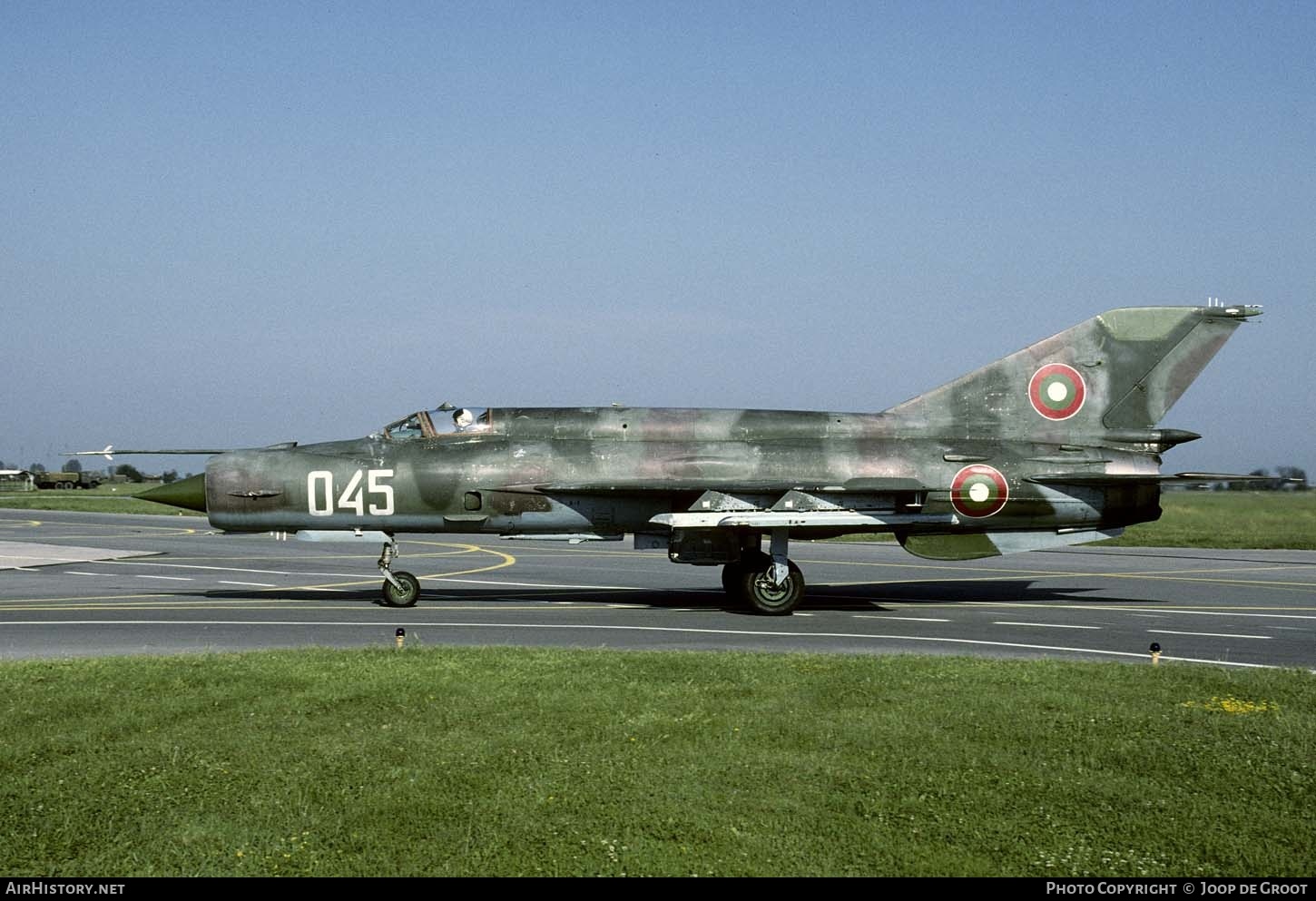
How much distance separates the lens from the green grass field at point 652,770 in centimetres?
618

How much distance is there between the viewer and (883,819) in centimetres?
670

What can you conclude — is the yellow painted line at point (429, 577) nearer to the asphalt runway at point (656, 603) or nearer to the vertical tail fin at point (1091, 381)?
the asphalt runway at point (656, 603)

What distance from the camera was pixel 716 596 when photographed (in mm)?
20781

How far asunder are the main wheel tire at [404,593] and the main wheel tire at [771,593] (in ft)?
18.3

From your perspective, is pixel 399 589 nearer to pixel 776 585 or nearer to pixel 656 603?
pixel 656 603

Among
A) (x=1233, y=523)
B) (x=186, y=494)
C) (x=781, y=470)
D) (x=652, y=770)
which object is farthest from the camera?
(x=1233, y=523)

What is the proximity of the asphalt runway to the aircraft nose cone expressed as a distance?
5.82ft

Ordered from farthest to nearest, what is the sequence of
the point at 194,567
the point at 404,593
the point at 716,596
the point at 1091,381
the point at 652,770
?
the point at 194,567
the point at 716,596
the point at 1091,381
the point at 404,593
the point at 652,770

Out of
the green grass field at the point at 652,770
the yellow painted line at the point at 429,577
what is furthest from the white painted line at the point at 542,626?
the yellow painted line at the point at 429,577

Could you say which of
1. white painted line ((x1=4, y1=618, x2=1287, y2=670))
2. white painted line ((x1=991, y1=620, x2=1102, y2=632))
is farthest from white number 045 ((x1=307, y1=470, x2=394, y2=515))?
white painted line ((x1=991, y1=620, x2=1102, y2=632))

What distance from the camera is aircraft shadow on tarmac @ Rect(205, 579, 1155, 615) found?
1952 centimetres

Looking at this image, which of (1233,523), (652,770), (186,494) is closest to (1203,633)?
(652,770)

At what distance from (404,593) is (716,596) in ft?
19.0
